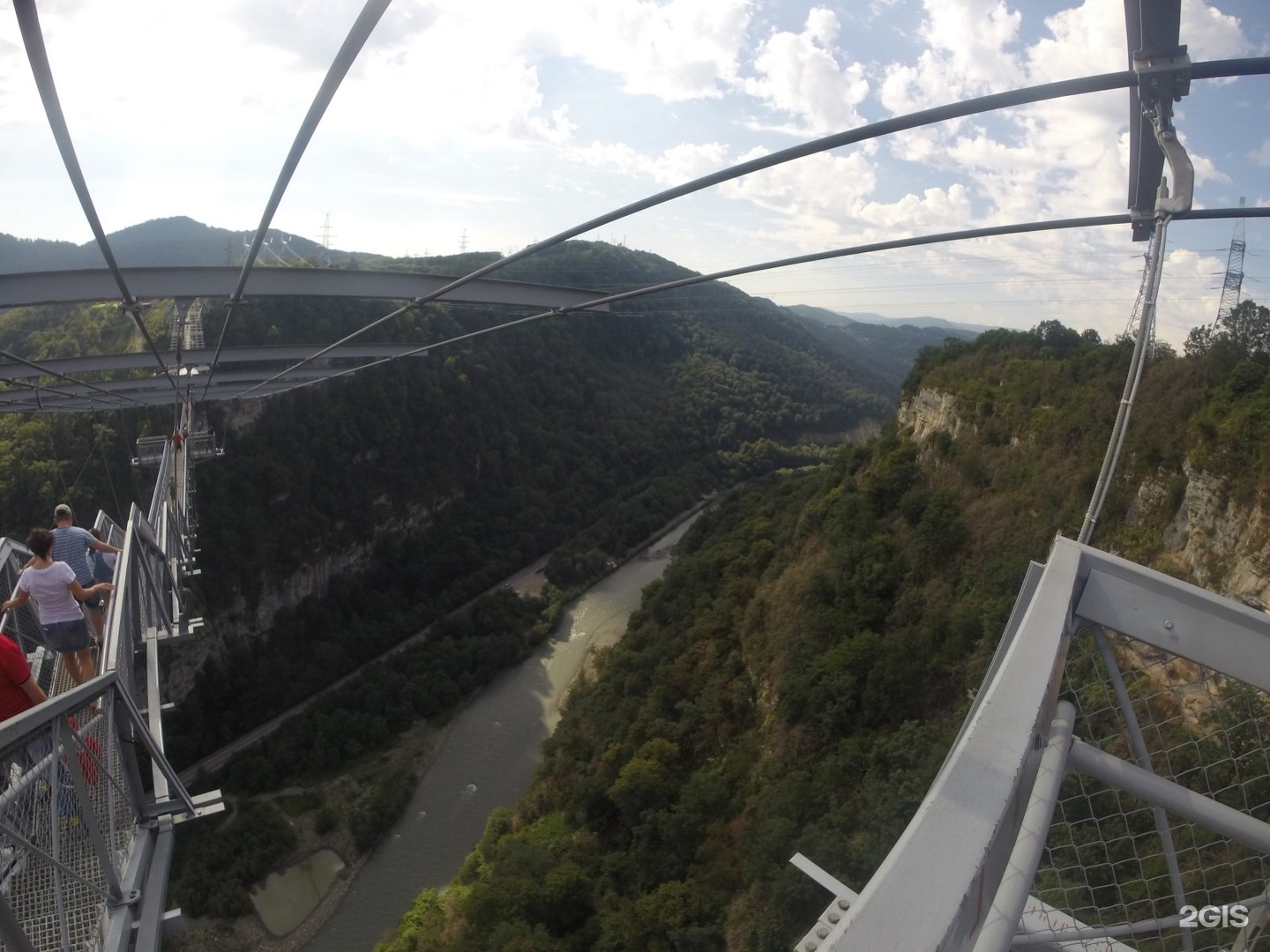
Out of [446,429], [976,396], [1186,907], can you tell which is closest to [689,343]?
[446,429]

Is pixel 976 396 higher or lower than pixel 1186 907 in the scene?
higher

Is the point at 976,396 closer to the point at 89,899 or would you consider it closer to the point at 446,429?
the point at 89,899

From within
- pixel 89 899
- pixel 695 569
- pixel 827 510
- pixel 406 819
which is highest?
pixel 89 899

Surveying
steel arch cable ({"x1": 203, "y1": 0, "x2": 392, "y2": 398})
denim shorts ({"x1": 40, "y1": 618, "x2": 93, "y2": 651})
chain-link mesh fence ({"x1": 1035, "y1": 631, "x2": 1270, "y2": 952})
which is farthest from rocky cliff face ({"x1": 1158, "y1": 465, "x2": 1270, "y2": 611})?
denim shorts ({"x1": 40, "y1": 618, "x2": 93, "y2": 651})

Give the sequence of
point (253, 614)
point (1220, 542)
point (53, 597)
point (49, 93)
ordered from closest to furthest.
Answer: point (49, 93), point (53, 597), point (1220, 542), point (253, 614)

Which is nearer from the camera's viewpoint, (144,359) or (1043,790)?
(1043,790)

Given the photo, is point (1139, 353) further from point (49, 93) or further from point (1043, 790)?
point (49, 93)

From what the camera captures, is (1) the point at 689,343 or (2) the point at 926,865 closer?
(2) the point at 926,865

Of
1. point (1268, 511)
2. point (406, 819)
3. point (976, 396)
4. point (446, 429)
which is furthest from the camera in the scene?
point (446, 429)

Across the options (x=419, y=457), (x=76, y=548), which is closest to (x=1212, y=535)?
(x=76, y=548)
